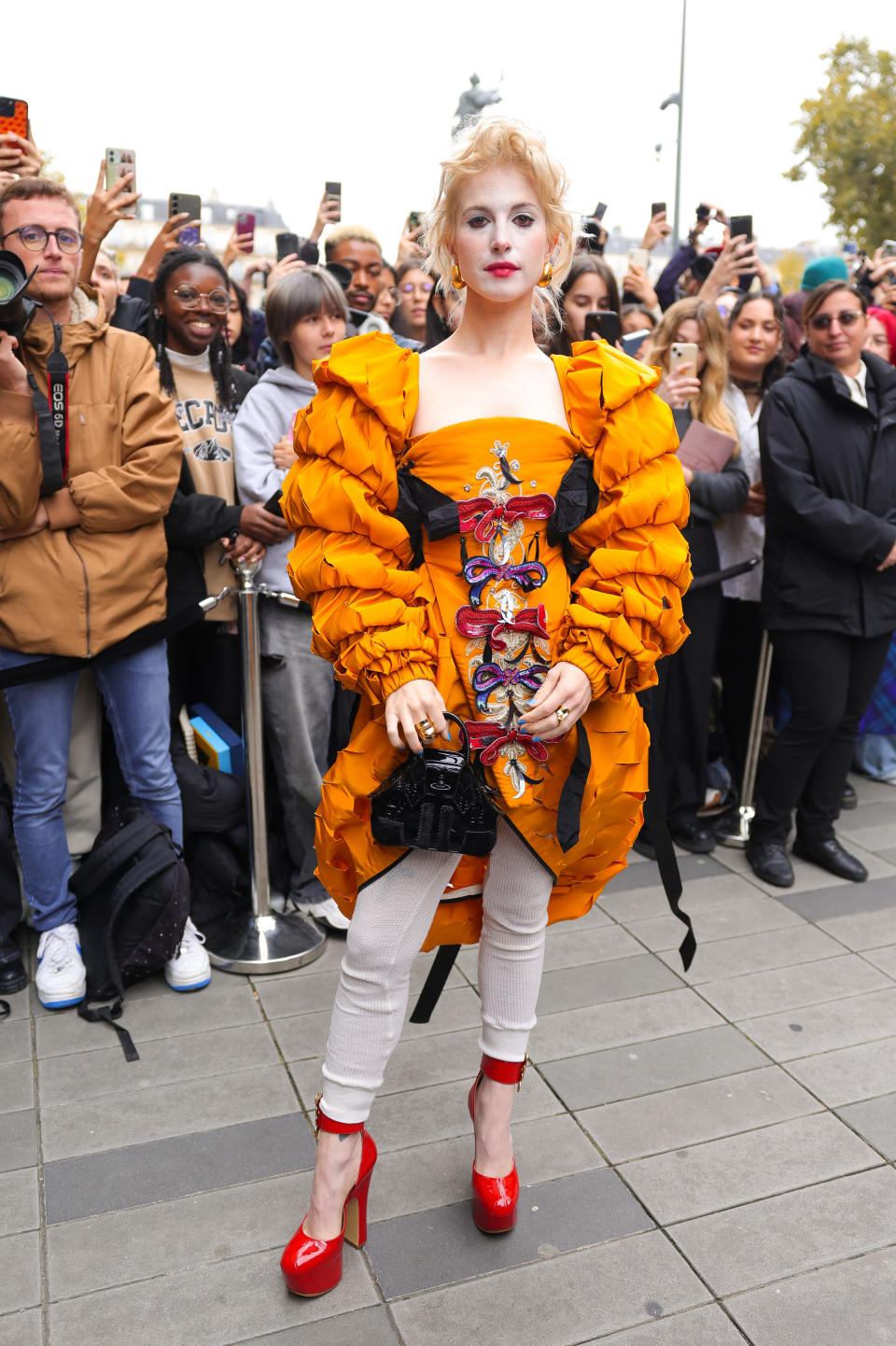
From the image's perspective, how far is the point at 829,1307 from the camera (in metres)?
2.15

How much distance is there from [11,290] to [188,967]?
1.90 m

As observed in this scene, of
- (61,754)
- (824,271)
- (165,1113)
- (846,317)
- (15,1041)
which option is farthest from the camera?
(824,271)

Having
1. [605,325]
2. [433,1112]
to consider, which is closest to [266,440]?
[605,325]

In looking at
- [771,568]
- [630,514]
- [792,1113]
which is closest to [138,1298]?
[792,1113]

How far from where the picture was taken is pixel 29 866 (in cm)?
329

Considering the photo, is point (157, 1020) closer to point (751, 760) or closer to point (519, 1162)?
point (519, 1162)

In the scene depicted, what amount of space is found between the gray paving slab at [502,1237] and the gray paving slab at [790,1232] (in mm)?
134

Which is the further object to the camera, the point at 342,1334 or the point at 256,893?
the point at 256,893

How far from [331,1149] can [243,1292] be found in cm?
32

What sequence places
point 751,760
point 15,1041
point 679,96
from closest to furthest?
1. point 15,1041
2. point 751,760
3. point 679,96

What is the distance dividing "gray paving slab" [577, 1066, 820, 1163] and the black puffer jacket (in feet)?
5.92

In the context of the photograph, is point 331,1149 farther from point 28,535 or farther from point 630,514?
point 28,535

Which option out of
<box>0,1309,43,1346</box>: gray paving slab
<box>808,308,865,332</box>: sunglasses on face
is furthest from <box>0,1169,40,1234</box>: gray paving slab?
<box>808,308,865,332</box>: sunglasses on face

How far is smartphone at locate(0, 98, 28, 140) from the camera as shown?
3773mm
